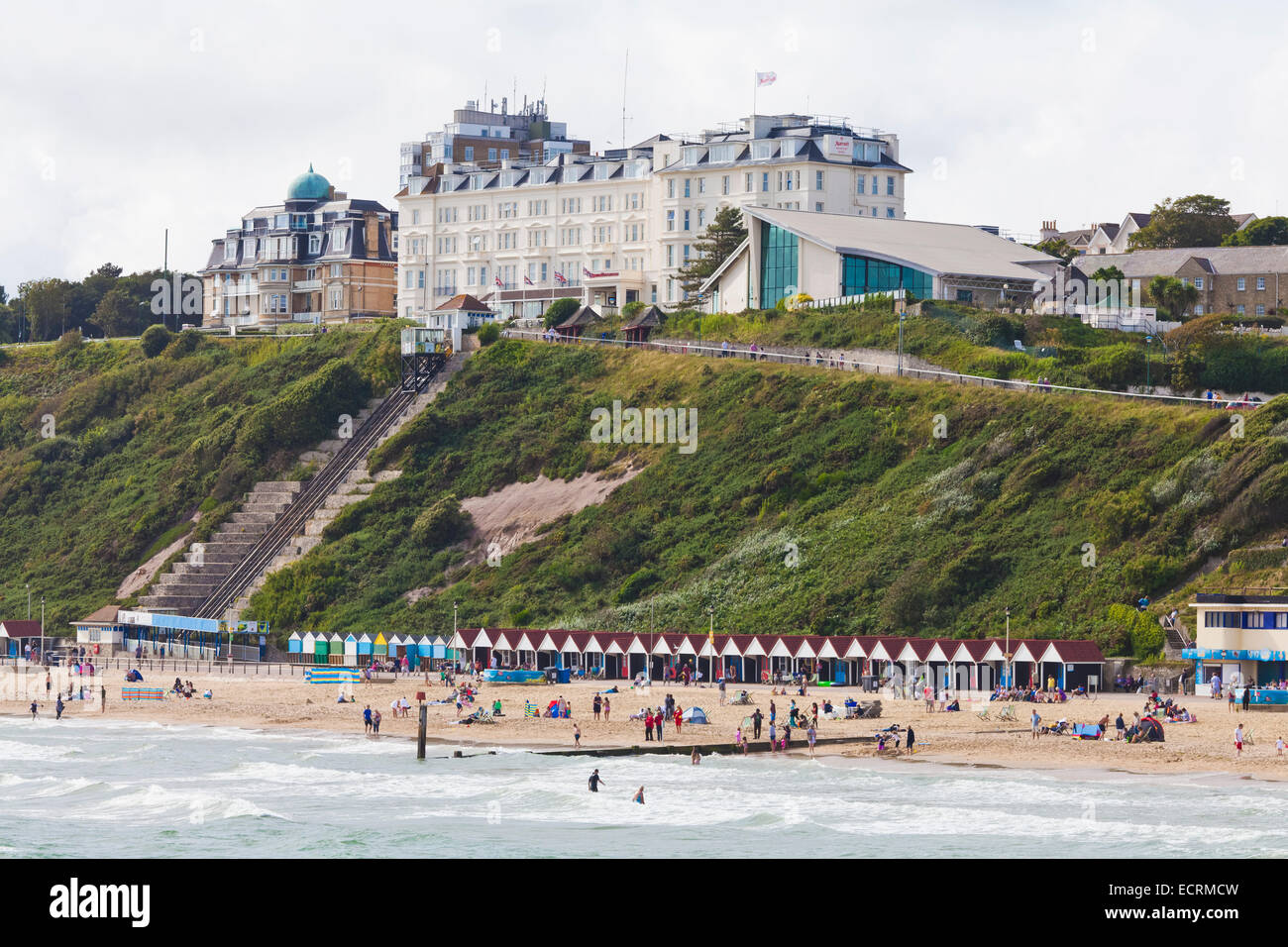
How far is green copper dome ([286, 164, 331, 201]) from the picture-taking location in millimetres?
152250

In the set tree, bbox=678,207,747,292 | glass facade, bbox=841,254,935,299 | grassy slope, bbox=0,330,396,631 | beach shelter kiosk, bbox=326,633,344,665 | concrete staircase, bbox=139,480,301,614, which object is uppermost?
tree, bbox=678,207,747,292

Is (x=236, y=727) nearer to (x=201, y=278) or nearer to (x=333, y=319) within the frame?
(x=333, y=319)

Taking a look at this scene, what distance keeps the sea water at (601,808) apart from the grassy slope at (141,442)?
169 ft

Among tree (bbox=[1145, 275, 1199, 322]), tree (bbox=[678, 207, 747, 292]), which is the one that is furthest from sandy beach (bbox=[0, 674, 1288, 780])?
tree (bbox=[1145, 275, 1199, 322])

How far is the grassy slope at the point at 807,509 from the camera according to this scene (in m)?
→ 77.8

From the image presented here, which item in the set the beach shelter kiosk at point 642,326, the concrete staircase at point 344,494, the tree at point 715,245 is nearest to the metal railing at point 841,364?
the beach shelter kiosk at point 642,326

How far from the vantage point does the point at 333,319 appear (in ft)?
462

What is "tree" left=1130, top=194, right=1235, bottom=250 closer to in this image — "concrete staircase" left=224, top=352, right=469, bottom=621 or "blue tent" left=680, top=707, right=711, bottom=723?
"concrete staircase" left=224, top=352, right=469, bottom=621

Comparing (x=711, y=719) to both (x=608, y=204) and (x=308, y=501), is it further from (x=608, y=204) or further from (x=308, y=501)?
(x=608, y=204)

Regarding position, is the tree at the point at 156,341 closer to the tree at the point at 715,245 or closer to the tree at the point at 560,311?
the tree at the point at 560,311

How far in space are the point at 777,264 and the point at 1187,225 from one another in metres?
32.3

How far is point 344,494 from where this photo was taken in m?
109

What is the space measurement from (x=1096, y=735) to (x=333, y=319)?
298 feet

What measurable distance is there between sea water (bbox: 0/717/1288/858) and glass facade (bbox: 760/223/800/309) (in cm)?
5517
